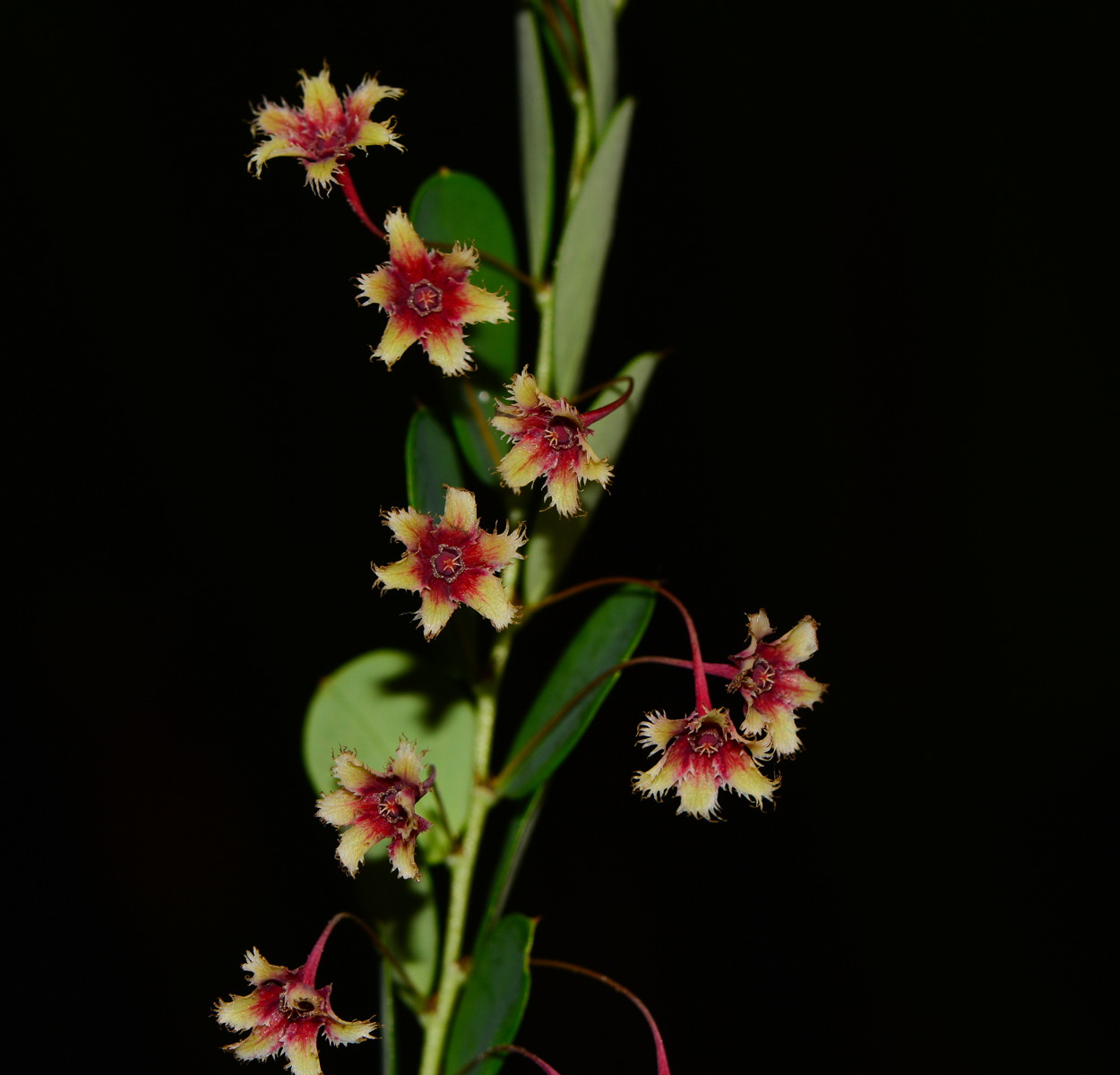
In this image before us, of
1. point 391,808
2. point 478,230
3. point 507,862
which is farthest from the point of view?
point 478,230

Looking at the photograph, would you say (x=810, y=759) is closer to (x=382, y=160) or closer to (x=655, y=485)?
(x=655, y=485)

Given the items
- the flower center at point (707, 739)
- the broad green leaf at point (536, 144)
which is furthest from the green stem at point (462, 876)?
the broad green leaf at point (536, 144)

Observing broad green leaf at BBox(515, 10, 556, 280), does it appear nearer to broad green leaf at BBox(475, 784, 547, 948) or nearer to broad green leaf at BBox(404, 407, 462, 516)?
broad green leaf at BBox(404, 407, 462, 516)

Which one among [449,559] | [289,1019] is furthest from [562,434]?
[289,1019]

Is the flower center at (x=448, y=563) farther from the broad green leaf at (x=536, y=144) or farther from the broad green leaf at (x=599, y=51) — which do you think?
the broad green leaf at (x=599, y=51)

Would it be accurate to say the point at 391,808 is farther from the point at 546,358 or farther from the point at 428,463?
the point at 546,358

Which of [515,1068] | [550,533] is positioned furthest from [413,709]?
[515,1068]

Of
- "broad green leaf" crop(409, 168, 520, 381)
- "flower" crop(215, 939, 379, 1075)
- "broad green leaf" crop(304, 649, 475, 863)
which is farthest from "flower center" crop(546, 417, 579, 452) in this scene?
"flower" crop(215, 939, 379, 1075)
